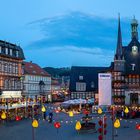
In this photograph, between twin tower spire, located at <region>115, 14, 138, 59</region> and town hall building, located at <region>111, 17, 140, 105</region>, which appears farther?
twin tower spire, located at <region>115, 14, 138, 59</region>

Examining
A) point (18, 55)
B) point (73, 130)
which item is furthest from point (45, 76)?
point (73, 130)

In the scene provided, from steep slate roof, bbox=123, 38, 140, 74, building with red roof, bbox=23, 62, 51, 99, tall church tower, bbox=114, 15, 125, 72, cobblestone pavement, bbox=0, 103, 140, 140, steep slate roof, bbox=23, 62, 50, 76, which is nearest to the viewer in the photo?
cobblestone pavement, bbox=0, 103, 140, 140

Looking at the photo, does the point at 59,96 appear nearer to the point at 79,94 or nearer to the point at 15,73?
the point at 79,94

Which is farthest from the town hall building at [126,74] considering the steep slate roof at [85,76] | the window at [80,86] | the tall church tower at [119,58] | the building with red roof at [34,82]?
the building with red roof at [34,82]

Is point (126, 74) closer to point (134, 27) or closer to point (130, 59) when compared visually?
point (130, 59)

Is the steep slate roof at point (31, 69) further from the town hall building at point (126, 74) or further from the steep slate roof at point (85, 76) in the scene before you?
the town hall building at point (126, 74)

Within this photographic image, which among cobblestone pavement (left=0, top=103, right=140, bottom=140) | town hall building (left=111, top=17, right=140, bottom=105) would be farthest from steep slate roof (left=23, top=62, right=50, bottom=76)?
cobblestone pavement (left=0, top=103, right=140, bottom=140)

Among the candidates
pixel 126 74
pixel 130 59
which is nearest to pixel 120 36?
pixel 130 59

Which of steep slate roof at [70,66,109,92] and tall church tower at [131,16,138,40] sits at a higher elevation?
tall church tower at [131,16,138,40]

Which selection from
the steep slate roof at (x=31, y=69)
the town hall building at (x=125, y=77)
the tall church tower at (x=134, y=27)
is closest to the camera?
the town hall building at (x=125, y=77)

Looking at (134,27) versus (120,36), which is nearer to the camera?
(120,36)

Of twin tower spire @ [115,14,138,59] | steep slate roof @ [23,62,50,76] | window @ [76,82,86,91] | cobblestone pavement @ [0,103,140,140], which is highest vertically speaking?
twin tower spire @ [115,14,138,59]

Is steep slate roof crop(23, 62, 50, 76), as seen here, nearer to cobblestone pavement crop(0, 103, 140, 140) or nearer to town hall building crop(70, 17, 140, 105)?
town hall building crop(70, 17, 140, 105)

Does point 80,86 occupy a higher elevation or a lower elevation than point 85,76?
lower
